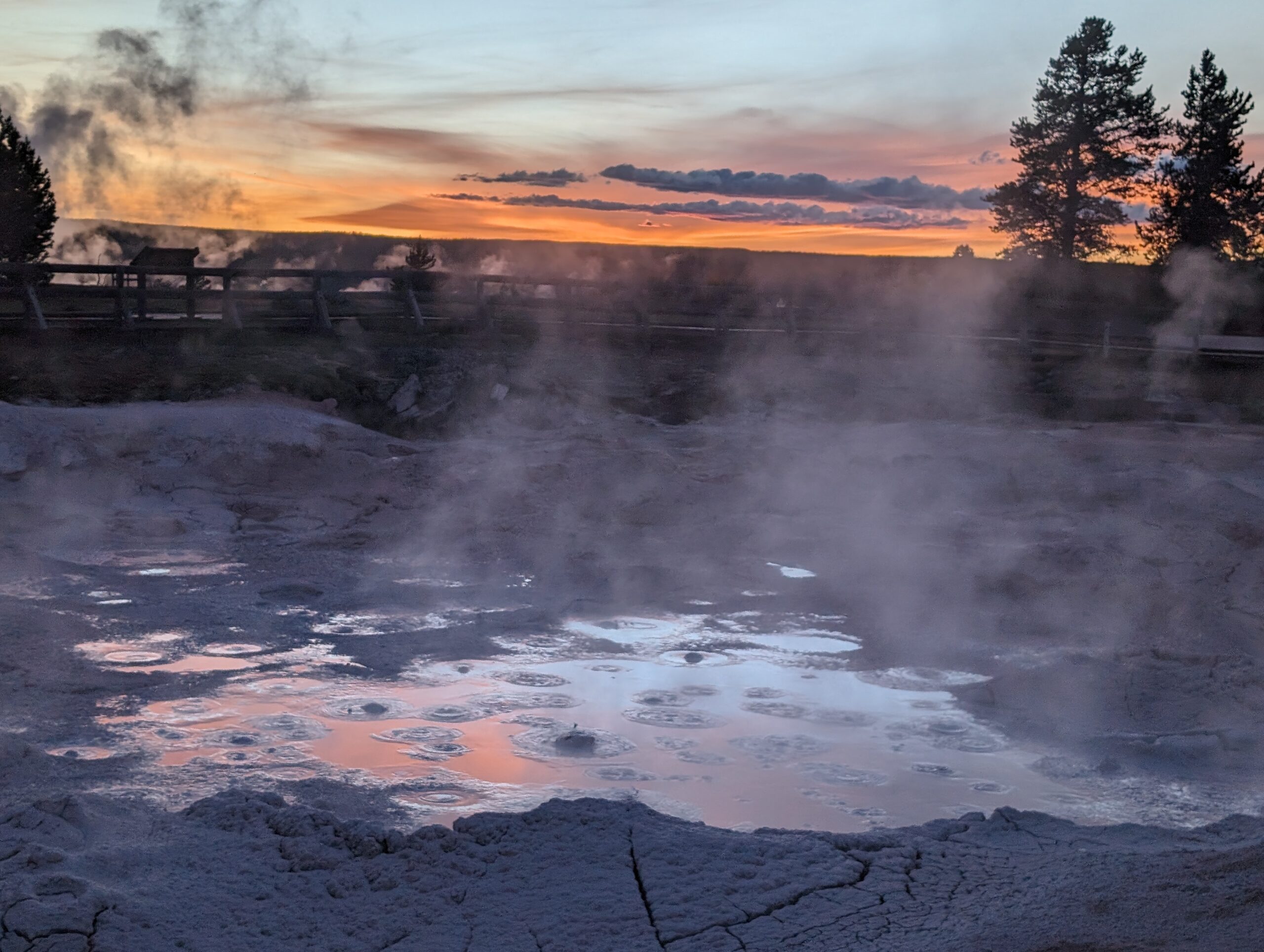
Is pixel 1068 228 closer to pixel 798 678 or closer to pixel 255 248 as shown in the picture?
pixel 798 678

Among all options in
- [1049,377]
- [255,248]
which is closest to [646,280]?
[1049,377]

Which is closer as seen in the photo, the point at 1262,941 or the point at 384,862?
the point at 1262,941

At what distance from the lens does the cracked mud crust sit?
2.67 meters

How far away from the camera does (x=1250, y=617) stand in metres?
6.08

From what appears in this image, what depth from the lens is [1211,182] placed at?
27.7 metres

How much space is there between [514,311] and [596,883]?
15291 millimetres

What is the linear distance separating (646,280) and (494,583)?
14001 millimetres

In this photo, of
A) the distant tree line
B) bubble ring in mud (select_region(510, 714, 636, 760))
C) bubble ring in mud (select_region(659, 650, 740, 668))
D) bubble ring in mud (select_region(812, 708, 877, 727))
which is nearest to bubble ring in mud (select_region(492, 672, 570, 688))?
bubble ring in mud (select_region(510, 714, 636, 760))

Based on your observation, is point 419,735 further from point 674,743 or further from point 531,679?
point 674,743

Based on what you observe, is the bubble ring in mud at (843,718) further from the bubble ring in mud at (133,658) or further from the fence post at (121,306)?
the fence post at (121,306)

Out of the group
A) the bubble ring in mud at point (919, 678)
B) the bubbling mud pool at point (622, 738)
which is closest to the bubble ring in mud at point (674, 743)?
the bubbling mud pool at point (622, 738)

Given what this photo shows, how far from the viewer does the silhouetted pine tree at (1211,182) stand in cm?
2762

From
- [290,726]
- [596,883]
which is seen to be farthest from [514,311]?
[596,883]

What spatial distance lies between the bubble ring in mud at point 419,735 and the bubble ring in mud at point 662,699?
889mm
